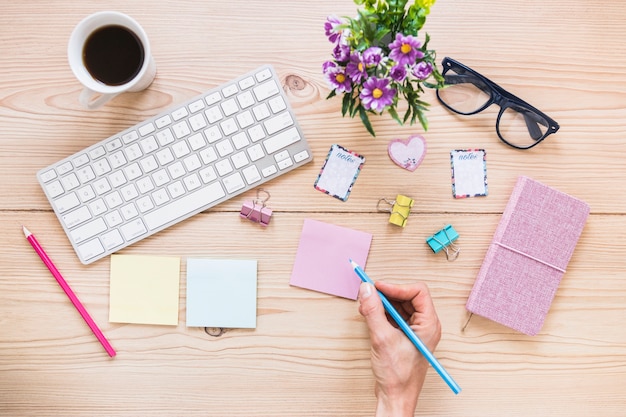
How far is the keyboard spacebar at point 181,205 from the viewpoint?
0.88 m

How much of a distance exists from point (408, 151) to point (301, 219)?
217mm

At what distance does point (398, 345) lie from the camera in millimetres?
831

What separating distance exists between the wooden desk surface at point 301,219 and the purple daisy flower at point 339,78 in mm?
182

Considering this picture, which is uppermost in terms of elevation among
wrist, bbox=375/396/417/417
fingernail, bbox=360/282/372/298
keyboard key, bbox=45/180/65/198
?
keyboard key, bbox=45/180/65/198

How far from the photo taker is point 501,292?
886 mm

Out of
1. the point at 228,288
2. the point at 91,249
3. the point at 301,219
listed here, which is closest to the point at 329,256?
the point at 301,219

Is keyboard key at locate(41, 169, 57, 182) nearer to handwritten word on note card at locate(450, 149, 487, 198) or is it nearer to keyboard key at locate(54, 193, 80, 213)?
keyboard key at locate(54, 193, 80, 213)

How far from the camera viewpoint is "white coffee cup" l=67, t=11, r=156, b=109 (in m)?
0.80

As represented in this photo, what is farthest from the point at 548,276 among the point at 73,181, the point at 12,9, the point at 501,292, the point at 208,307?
the point at 12,9

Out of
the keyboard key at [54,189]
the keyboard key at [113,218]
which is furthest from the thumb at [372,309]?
the keyboard key at [54,189]

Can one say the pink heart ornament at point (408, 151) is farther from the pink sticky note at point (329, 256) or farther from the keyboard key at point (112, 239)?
the keyboard key at point (112, 239)

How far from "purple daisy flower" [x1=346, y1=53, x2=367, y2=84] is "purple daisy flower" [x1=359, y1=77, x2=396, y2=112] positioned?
1 centimetres

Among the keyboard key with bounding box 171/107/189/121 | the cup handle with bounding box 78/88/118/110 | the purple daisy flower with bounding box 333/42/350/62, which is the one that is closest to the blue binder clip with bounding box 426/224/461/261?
the purple daisy flower with bounding box 333/42/350/62

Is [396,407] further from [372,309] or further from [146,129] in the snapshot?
[146,129]
